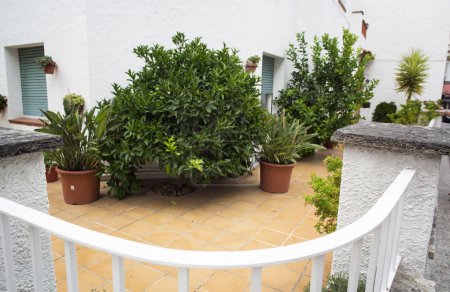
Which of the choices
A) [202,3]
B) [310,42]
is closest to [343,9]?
[310,42]

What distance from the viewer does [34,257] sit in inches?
49.1

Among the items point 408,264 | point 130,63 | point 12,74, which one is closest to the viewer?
point 408,264

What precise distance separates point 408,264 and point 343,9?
10287mm

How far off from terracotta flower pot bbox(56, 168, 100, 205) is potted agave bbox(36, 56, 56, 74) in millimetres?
1822

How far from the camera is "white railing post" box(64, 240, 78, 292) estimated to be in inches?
43.2

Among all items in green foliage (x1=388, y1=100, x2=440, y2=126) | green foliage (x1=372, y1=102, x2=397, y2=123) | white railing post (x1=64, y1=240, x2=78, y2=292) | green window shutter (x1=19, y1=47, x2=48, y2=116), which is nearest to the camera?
white railing post (x1=64, y1=240, x2=78, y2=292)

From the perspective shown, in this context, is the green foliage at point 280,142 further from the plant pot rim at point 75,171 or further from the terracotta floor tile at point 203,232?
the plant pot rim at point 75,171

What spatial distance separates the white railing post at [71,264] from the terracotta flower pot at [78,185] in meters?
3.27

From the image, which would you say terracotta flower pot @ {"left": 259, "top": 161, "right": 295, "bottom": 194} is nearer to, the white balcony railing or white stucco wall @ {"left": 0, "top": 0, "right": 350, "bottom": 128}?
white stucco wall @ {"left": 0, "top": 0, "right": 350, "bottom": 128}

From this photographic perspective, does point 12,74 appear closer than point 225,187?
No

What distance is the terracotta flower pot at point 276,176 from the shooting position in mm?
4844

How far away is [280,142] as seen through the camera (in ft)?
16.3

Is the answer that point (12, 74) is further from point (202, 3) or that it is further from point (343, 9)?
point (343, 9)

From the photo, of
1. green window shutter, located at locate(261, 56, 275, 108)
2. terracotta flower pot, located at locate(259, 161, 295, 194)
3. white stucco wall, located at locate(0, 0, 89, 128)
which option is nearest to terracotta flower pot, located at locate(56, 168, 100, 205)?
white stucco wall, located at locate(0, 0, 89, 128)
